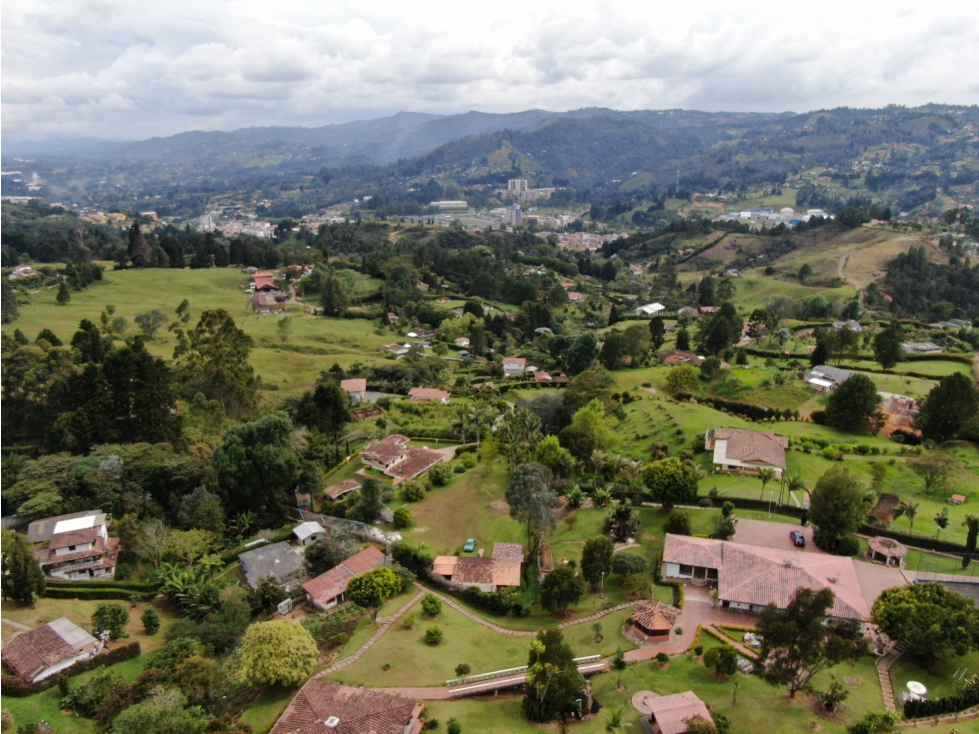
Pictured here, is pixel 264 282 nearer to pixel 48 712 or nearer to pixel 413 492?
pixel 413 492

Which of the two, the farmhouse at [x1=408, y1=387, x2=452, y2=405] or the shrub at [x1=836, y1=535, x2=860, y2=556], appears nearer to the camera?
the shrub at [x1=836, y1=535, x2=860, y2=556]

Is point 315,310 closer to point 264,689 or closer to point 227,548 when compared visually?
point 227,548

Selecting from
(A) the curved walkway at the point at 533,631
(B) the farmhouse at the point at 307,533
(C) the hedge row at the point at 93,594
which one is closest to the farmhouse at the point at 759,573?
(A) the curved walkway at the point at 533,631

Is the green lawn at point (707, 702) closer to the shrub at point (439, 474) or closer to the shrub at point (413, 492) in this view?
the shrub at point (413, 492)

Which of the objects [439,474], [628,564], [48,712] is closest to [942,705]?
[628,564]

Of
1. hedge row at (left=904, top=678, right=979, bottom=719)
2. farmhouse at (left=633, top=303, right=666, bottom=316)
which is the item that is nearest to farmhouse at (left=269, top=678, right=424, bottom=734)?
hedge row at (left=904, top=678, right=979, bottom=719)

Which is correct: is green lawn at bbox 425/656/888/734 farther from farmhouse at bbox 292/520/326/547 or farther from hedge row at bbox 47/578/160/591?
hedge row at bbox 47/578/160/591

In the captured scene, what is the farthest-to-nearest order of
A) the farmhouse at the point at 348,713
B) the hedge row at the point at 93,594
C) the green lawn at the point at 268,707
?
the hedge row at the point at 93,594
the green lawn at the point at 268,707
the farmhouse at the point at 348,713
